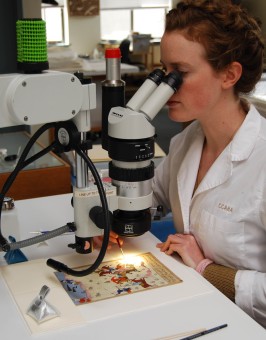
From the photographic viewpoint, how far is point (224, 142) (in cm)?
131

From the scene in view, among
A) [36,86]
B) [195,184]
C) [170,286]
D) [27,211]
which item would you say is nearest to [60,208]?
[27,211]

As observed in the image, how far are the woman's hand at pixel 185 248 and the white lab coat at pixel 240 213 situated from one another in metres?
0.03

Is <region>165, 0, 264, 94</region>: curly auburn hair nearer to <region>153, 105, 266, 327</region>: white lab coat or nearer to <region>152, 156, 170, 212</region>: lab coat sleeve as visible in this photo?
<region>153, 105, 266, 327</region>: white lab coat

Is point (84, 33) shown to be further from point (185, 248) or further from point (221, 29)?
point (185, 248)

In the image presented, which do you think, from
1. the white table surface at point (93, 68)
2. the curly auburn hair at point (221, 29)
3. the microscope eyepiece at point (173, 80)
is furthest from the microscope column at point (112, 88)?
the white table surface at point (93, 68)

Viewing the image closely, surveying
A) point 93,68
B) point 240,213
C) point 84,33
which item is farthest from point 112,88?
point 84,33

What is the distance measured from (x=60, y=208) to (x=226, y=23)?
2.47 feet

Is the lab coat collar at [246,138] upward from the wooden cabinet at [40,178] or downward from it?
upward

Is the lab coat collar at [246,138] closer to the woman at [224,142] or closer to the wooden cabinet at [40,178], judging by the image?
the woman at [224,142]

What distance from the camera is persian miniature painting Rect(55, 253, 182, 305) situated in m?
1.03

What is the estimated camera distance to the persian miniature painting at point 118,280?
103 cm

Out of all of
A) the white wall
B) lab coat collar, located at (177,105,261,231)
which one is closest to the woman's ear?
lab coat collar, located at (177,105,261,231)

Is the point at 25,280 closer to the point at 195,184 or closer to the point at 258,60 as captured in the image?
the point at 195,184

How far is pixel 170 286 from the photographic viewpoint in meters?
1.06
